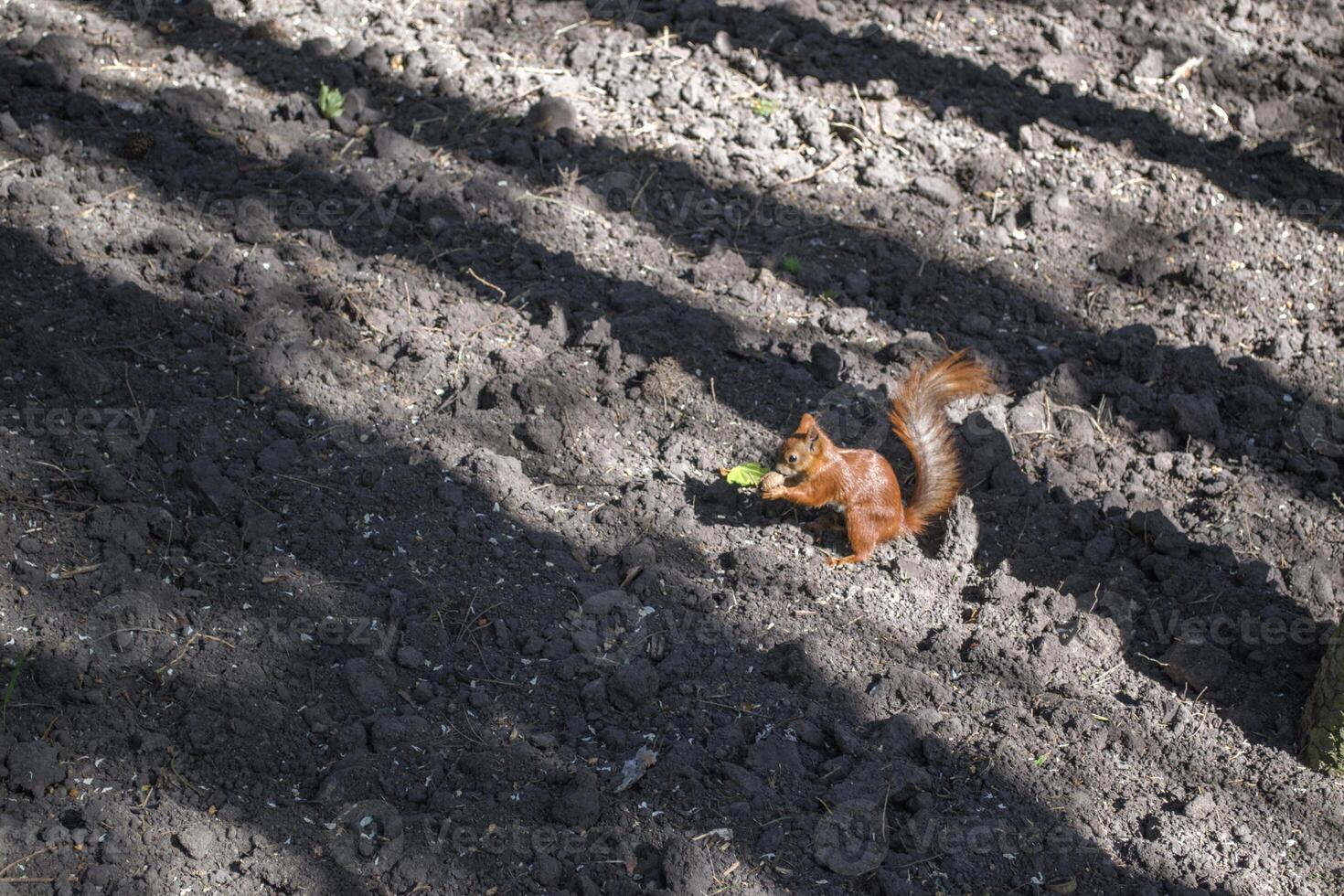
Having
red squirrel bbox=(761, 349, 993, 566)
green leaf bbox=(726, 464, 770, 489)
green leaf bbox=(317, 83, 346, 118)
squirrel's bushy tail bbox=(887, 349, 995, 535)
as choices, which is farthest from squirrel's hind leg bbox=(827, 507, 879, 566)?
green leaf bbox=(317, 83, 346, 118)

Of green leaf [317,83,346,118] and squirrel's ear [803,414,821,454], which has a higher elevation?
green leaf [317,83,346,118]

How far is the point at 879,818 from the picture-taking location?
3.45 metres

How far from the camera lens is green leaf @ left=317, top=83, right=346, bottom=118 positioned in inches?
229

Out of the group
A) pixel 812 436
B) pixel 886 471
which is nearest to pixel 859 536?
pixel 886 471

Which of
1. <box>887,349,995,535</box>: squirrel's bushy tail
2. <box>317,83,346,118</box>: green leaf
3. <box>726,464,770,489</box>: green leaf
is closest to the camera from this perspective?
<box>887,349,995,535</box>: squirrel's bushy tail

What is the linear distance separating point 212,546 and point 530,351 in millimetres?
1535

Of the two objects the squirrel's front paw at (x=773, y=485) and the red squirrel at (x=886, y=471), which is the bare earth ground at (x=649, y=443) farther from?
the squirrel's front paw at (x=773, y=485)

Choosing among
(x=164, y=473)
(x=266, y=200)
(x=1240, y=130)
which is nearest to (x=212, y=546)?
→ (x=164, y=473)

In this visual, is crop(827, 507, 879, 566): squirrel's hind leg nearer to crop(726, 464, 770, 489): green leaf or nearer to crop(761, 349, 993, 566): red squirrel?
crop(761, 349, 993, 566): red squirrel

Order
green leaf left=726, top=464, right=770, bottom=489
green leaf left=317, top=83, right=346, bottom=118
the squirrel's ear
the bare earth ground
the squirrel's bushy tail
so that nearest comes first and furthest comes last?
the bare earth ground
the squirrel's ear
the squirrel's bushy tail
green leaf left=726, top=464, right=770, bottom=489
green leaf left=317, top=83, right=346, bottom=118

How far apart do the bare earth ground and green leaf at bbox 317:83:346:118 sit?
0.12 meters

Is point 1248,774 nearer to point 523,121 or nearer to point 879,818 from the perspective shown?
point 879,818

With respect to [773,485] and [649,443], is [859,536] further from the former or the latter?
[649,443]

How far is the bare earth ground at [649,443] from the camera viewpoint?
3400 millimetres
